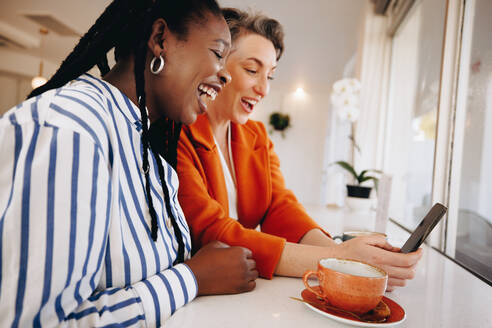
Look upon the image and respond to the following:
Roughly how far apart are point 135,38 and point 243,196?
2.16 feet

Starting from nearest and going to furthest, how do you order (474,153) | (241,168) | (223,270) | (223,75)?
1. (223,270)
2. (223,75)
3. (474,153)
4. (241,168)

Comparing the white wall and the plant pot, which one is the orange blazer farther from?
the white wall

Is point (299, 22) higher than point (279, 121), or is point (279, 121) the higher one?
point (299, 22)

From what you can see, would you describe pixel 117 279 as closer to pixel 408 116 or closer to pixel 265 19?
pixel 265 19

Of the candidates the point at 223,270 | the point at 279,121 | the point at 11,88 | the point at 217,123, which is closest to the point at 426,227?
the point at 223,270

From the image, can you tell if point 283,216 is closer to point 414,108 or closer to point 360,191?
point 360,191

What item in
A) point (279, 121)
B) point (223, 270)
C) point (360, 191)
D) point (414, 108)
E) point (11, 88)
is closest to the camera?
point (223, 270)

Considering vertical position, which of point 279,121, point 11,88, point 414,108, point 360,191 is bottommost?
point 360,191

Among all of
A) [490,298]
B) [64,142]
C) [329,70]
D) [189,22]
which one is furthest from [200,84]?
[329,70]

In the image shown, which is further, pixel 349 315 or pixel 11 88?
pixel 11 88

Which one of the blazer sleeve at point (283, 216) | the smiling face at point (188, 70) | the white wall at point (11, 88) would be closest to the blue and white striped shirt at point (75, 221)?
the smiling face at point (188, 70)

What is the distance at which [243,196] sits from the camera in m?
1.20

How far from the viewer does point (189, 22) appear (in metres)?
0.69

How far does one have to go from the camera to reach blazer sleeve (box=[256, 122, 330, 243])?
1125 millimetres
